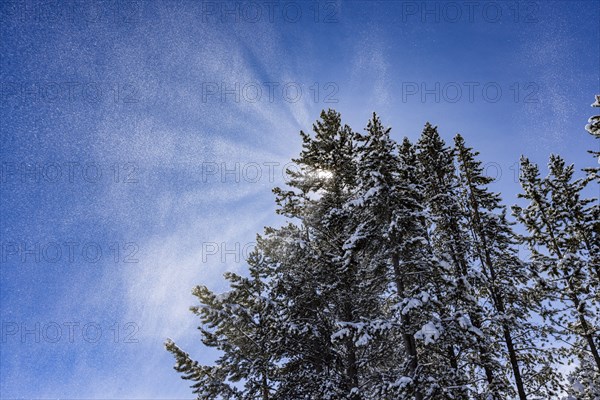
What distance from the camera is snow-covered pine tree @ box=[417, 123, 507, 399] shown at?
11055 millimetres

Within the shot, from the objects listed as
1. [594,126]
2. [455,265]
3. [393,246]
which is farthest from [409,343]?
[594,126]

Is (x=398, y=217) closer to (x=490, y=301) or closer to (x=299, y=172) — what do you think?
(x=299, y=172)

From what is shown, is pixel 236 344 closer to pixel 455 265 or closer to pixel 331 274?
pixel 331 274

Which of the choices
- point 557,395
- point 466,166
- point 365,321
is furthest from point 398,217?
point 557,395

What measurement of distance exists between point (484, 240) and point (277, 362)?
1193cm

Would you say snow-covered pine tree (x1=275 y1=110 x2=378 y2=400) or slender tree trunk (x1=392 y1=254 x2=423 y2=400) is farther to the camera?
snow-covered pine tree (x1=275 y1=110 x2=378 y2=400)

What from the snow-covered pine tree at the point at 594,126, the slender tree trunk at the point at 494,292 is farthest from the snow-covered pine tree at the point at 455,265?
the snow-covered pine tree at the point at 594,126

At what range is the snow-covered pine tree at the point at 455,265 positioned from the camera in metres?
11.1

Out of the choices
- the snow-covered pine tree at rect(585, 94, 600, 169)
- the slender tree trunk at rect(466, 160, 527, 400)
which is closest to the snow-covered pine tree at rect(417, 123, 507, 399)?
the slender tree trunk at rect(466, 160, 527, 400)

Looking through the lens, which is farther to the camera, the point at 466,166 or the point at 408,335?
the point at 466,166

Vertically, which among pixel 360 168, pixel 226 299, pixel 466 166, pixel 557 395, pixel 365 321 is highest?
pixel 466 166

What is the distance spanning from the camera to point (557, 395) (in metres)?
14.0

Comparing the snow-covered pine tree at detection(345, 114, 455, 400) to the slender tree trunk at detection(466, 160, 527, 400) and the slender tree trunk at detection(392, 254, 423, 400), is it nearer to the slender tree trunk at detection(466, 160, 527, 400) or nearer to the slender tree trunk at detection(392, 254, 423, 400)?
the slender tree trunk at detection(392, 254, 423, 400)

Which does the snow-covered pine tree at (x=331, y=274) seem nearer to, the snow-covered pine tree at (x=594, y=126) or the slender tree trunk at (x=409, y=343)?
the slender tree trunk at (x=409, y=343)
